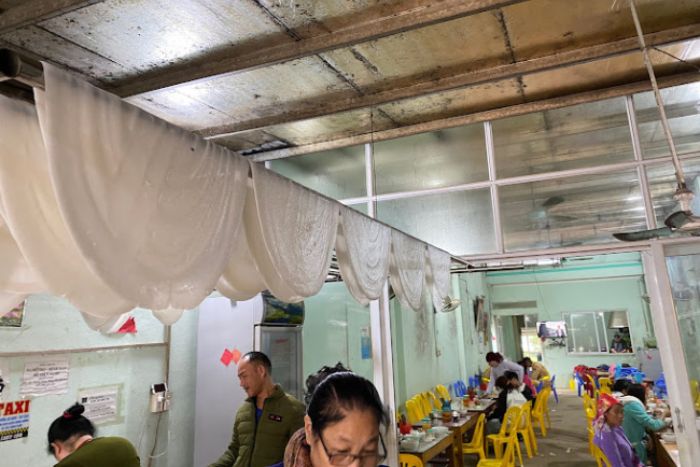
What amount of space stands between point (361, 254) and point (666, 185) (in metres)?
2.98

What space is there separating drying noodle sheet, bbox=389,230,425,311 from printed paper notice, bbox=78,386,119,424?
8.06 feet

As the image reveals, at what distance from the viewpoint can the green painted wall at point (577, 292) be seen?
1186cm

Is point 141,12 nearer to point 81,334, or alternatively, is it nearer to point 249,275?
point 249,275

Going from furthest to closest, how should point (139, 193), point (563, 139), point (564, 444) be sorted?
1. point (564, 444)
2. point (563, 139)
3. point (139, 193)

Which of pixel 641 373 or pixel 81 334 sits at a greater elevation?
pixel 81 334

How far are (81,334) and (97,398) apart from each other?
1.72ft

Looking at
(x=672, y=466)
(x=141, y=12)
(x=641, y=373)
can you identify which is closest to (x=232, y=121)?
(x=141, y=12)

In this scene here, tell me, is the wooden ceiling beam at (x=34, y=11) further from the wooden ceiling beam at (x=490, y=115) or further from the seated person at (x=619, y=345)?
the seated person at (x=619, y=345)

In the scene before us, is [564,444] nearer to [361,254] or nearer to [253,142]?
[361,254]

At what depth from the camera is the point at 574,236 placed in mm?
4207

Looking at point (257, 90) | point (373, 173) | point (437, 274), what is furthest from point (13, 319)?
point (373, 173)

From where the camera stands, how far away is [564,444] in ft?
23.8

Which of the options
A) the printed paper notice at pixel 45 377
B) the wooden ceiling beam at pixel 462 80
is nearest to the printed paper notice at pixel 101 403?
the printed paper notice at pixel 45 377

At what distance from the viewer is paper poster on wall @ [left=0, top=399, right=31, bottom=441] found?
3.03 m
